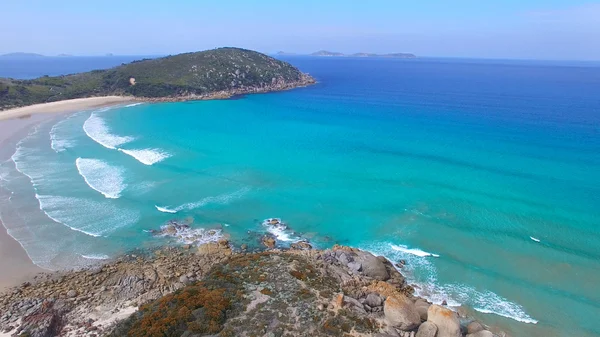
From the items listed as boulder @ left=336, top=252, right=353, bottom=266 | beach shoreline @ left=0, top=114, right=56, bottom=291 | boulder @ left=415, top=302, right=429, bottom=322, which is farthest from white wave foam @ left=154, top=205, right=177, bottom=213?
boulder @ left=415, top=302, right=429, bottom=322

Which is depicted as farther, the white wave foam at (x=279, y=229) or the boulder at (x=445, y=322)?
the white wave foam at (x=279, y=229)

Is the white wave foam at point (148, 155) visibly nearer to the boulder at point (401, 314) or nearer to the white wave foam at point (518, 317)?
the boulder at point (401, 314)

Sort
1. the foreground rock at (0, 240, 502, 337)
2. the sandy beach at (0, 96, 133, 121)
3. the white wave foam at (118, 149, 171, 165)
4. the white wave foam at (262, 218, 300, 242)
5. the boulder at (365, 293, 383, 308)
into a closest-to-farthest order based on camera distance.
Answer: the foreground rock at (0, 240, 502, 337) → the boulder at (365, 293, 383, 308) → the white wave foam at (262, 218, 300, 242) → the white wave foam at (118, 149, 171, 165) → the sandy beach at (0, 96, 133, 121)

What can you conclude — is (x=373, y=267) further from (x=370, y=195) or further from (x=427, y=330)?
(x=370, y=195)

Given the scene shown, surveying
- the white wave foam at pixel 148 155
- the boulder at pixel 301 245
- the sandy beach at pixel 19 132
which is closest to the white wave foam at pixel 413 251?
the boulder at pixel 301 245

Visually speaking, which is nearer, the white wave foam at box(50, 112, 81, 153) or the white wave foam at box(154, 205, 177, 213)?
the white wave foam at box(154, 205, 177, 213)

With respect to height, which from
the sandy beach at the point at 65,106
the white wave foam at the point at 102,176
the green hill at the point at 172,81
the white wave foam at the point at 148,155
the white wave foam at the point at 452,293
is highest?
the green hill at the point at 172,81

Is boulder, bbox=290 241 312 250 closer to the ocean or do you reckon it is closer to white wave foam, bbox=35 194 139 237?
the ocean
